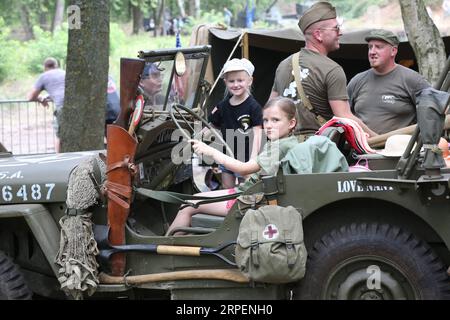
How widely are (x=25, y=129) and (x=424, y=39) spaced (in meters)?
7.98

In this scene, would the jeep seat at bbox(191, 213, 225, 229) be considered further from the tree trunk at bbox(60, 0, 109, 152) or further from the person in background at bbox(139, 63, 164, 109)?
the tree trunk at bbox(60, 0, 109, 152)

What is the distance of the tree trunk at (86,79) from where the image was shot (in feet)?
25.0

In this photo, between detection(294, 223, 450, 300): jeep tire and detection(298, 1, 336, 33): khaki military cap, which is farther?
detection(298, 1, 336, 33): khaki military cap

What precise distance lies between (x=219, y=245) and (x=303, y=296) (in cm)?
51

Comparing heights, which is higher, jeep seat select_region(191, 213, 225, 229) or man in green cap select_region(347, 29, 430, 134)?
man in green cap select_region(347, 29, 430, 134)

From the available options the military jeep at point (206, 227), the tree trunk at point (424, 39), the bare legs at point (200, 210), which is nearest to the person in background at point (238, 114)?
the military jeep at point (206, 227)

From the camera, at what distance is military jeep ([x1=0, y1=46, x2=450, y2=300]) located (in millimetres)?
3914

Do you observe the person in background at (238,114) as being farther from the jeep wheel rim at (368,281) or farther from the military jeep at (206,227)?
the jeep wheel rim at (368,281)

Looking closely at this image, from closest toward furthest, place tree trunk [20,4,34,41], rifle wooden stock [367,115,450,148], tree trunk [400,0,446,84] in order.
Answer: rifle wooden stock [367,115,450,148] → tree trunk [400,0,446,84] → tree trunk [20,4,34,41]

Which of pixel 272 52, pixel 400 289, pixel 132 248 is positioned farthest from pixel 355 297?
pixel 272 52

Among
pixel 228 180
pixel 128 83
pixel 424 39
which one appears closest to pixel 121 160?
pixel 128 83

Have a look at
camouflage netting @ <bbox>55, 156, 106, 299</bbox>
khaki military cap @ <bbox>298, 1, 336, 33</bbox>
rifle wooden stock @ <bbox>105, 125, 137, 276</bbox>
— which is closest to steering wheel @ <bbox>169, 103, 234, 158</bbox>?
rifle wooden stock @ <bbox>105, 125, 137, 276</bbox>

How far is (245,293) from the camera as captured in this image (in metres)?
4.14

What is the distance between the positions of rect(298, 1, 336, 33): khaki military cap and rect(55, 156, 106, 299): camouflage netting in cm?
191
